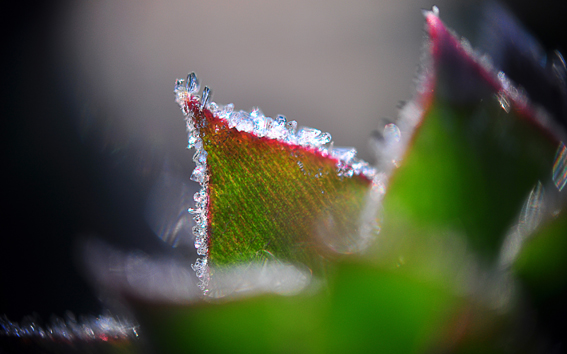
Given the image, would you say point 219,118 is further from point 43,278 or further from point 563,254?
point 43,278

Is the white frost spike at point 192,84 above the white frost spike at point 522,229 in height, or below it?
above

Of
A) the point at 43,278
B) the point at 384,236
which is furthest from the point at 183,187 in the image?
the point at 384,236

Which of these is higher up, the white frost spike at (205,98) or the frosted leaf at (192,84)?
the frosted leaf at (192,84)

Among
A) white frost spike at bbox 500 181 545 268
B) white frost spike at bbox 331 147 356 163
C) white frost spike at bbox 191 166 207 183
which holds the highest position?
white frost spike at bbox 331 147 356 163

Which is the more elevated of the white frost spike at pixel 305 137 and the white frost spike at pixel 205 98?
the white frost spike at pixel 205 98

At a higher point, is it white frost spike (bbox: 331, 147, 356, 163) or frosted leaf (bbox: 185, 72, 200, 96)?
frosted leaf (bbox: 185, 72, 200, 96)

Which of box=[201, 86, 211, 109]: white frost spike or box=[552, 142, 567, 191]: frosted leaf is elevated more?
box=[201, 86, 211, 109]: white frost spike

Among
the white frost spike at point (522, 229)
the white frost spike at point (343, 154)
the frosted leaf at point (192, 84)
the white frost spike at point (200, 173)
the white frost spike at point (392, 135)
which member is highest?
the frosted leaf at point (192, 84)

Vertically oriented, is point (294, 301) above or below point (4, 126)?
below
